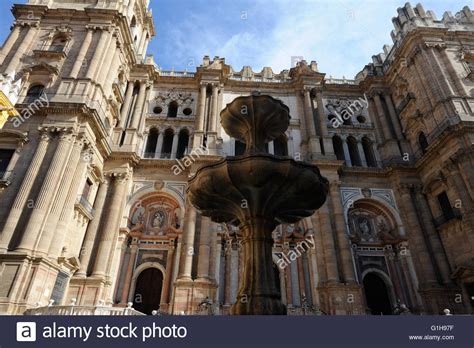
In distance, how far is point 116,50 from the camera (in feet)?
66.3

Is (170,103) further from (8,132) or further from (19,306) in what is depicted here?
(19,306)

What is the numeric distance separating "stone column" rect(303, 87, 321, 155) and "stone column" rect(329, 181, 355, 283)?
2572 mm

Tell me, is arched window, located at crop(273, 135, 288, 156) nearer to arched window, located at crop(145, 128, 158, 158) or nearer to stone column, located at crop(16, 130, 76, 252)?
arched window, located at crop(145, 128, 158, 158)

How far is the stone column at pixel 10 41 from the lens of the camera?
17766 mm

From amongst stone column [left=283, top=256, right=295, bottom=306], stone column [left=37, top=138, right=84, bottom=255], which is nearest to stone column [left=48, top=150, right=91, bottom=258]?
stone column [left=37, top=138, right=84, bottom=255]

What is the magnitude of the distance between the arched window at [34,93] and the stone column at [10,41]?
7.65 ft

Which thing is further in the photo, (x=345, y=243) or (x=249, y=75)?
(x=249, y=75)

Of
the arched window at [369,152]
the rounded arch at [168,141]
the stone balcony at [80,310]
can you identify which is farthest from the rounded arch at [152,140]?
the arched window at [369,152]

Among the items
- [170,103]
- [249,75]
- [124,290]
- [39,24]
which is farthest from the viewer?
[249,75]

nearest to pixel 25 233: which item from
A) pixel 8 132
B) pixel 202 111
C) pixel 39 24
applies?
pixel 8 132

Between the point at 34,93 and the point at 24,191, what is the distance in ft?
21.4

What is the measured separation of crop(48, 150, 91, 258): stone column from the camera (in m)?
13.0

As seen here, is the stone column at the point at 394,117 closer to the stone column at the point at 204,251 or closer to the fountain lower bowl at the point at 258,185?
the stone column at the point at 204,251

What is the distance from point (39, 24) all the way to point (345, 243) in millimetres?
21924
